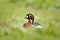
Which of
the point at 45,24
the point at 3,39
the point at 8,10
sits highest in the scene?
the point at 8,10

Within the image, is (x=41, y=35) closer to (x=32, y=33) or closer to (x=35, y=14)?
(x=32, y=33)

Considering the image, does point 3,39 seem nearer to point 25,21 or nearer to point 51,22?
point 25,21

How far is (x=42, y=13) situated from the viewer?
2012 millimetres

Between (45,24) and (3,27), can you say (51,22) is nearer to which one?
(45,24)

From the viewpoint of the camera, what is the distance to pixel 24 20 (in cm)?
201

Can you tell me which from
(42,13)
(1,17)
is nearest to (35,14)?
(42,13)

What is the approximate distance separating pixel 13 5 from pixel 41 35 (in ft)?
1.44

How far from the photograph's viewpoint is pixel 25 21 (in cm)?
202

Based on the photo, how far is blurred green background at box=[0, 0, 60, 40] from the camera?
195cm

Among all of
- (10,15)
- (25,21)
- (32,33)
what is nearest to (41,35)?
(32,33)

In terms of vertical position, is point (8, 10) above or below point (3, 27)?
above

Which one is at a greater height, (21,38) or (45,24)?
(45,24)

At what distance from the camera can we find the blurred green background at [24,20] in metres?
1.95

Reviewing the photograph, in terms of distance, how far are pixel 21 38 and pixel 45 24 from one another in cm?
29
